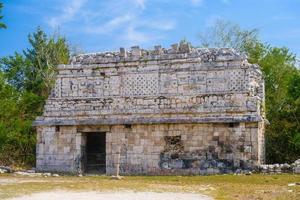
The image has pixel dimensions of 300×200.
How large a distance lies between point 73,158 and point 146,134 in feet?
9.51

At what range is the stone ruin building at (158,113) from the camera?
16.9m

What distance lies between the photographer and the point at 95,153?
66.8 ft

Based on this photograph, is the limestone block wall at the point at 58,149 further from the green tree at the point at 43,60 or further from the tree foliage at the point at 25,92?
the green tree at the point at 43,60

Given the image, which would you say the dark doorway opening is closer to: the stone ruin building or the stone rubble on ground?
the stone ruin building

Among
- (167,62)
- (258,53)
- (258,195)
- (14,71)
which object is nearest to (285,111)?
(167,62)

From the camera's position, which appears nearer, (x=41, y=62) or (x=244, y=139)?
(x=244, y=139)

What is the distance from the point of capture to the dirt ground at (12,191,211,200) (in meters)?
9.77

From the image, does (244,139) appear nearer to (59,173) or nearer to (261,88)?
(261,88)

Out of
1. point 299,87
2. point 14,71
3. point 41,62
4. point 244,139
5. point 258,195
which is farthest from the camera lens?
point 41,62

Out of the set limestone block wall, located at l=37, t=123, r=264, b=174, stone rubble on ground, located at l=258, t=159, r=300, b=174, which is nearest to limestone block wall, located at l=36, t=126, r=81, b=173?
limestone block wall, located at l=37, t=123, r=264, b=174

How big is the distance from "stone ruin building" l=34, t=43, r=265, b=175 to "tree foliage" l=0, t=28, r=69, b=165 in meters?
4.98

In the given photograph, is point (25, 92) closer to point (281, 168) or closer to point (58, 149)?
point (58, 149)

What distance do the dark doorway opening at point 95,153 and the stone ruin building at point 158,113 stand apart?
109mm

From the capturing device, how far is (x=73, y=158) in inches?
721
